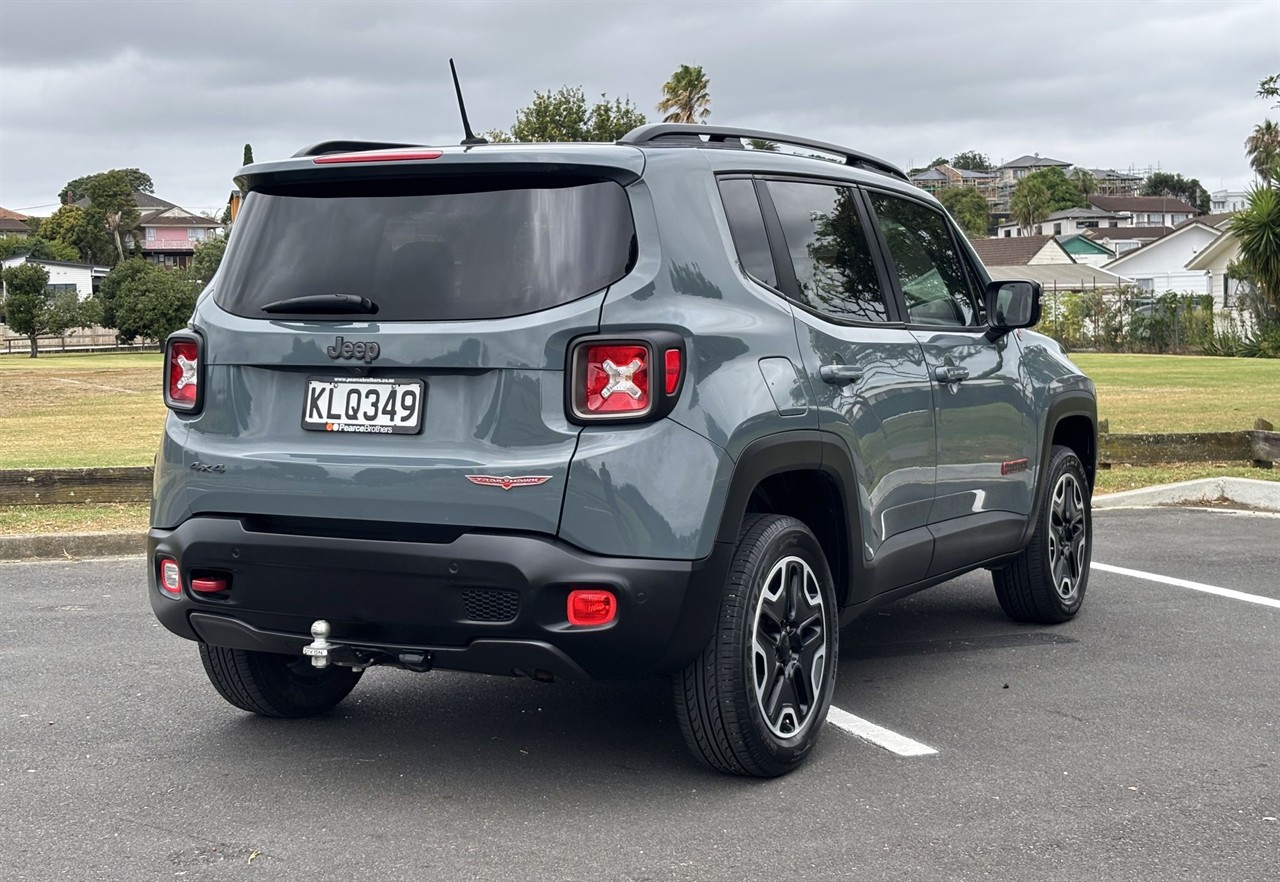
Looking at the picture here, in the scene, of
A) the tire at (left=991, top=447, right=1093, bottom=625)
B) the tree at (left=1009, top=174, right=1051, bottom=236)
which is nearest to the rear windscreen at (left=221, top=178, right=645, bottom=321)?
the tire at (left=991, top=447, right=1093, bottom=625)

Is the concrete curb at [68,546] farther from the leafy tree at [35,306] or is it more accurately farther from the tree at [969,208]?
the tree at [969,208]

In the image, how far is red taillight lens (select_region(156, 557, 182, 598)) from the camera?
4.54 m

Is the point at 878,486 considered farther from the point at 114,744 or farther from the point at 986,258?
the point at 986,258

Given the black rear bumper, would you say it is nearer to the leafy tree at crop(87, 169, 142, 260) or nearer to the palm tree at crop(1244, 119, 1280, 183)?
the palm tree at crop(1244, 119, 1280, 183)

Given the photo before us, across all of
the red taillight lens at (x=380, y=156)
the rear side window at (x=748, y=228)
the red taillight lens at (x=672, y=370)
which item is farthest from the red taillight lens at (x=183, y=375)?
the rear side window at (x=748, y=228)

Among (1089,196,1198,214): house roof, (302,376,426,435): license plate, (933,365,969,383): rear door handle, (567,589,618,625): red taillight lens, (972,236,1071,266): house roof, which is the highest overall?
(1089,196,1198,214): house roof

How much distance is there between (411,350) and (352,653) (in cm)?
88

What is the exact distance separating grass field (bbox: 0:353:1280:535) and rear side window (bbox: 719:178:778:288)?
19.8ft

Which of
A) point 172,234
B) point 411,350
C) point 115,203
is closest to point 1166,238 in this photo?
point 411,350

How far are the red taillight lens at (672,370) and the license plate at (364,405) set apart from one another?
68 cm

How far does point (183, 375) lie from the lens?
185 inches

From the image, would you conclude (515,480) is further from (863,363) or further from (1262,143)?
(1262,143)

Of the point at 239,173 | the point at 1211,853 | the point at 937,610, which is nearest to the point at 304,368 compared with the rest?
the point at 239,173

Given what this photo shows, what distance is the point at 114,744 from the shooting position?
16.5 feet
